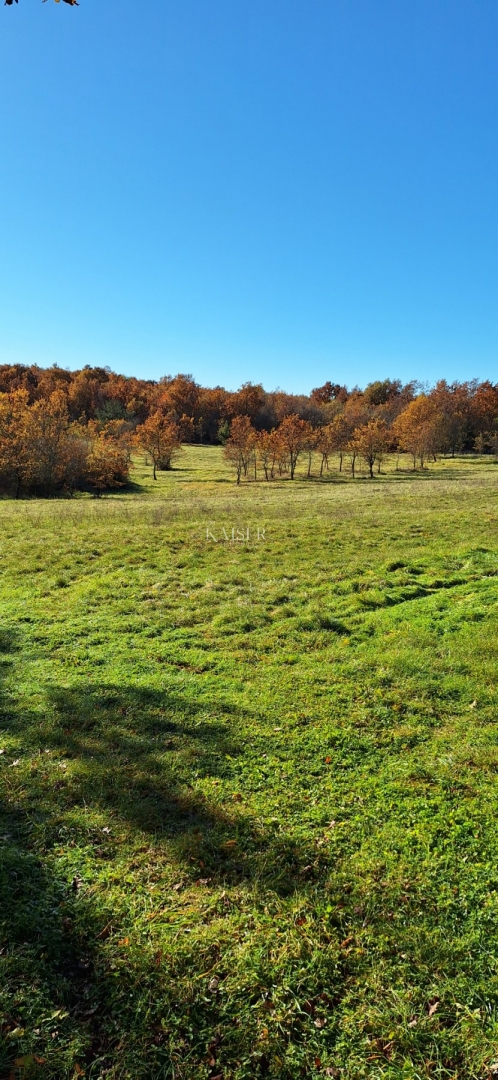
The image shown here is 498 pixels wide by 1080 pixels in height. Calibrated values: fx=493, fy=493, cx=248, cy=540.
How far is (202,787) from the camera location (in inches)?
190

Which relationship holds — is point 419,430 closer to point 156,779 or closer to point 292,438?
point 292,438

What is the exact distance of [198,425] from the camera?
347 ft

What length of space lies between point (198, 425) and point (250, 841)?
106 m

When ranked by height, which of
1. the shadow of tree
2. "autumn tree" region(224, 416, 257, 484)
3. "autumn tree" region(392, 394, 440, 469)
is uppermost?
"autumn tree" region(392, 394, 440, 469)

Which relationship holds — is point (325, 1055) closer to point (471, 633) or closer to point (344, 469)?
point (471, 633)

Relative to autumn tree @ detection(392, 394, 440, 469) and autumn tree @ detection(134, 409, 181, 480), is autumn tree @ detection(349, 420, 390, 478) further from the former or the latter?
autumn tree @ detection(134, 409, 181, 480)

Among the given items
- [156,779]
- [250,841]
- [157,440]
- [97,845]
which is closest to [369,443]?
[157,440]

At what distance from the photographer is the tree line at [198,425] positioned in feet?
137

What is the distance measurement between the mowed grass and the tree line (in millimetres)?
35867

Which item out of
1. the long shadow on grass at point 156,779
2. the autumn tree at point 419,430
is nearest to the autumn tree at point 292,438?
the autumn tree at point 419,430

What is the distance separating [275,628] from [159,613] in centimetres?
241

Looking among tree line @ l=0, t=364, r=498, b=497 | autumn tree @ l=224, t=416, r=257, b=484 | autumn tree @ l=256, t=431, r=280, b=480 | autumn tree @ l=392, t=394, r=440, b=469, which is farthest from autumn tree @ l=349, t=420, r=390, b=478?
autumn tree @ l=224, t=416, r=257, b=484

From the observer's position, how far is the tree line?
41.7 meters

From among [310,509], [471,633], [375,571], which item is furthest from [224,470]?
[471,633]
